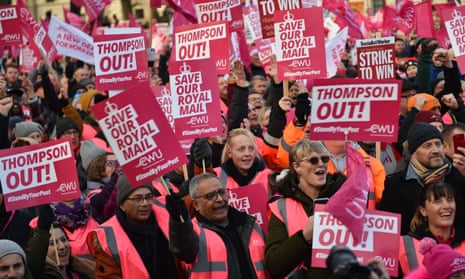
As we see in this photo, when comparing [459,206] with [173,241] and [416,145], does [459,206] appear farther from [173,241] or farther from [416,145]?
[173,241]

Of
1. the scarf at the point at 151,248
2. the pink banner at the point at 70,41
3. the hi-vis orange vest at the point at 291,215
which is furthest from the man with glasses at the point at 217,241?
the pink banner at the point at 70,41

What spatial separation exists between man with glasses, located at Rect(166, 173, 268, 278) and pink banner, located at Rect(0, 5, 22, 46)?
271 inches

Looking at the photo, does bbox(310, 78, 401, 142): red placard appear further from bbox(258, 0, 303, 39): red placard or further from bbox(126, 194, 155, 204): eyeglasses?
bbox(258, 0, 303, 39): red placard

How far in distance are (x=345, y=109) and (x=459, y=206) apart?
36.1 inches

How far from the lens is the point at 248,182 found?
7387 millimetres

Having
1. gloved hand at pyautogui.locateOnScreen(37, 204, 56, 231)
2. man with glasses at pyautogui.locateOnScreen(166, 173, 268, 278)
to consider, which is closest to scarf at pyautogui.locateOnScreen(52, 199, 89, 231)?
gloved hand at pyautogui.locateOnScreen(37, 204, 56, 231)

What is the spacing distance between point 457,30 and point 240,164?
3.37 m

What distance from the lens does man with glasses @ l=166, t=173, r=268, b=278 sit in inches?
230

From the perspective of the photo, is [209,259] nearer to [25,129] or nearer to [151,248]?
[151,248]

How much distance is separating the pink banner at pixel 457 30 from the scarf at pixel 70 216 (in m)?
4.09

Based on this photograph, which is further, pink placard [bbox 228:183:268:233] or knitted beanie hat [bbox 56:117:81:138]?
knitted beanie hat [bbox 56:117:81:138]

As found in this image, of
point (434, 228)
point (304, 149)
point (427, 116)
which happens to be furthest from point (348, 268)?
point (427, 116)

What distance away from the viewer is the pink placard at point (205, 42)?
31.0ft

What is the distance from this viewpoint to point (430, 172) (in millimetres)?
6516
